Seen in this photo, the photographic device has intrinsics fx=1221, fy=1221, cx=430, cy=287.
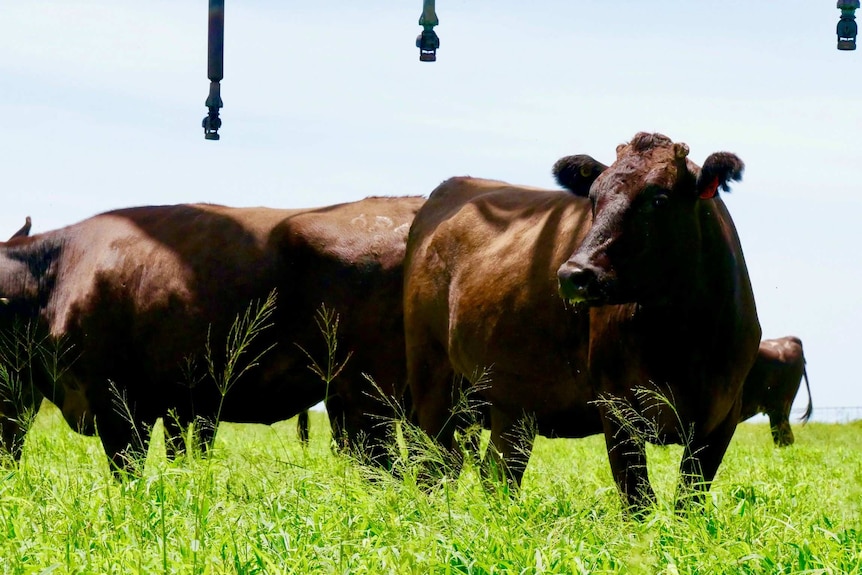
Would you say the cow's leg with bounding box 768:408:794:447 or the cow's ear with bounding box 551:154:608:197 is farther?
the cow's leg with bounding box 768:408:794:447

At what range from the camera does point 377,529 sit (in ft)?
16.4

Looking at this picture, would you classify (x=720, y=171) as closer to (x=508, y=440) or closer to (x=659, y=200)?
(x=659, y=200)

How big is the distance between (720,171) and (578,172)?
0.95 meters

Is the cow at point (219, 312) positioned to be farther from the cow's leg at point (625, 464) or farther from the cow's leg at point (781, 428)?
the cow's leg at point (781, 428)

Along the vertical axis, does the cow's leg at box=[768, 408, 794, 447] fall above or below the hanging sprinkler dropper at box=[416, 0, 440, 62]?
below

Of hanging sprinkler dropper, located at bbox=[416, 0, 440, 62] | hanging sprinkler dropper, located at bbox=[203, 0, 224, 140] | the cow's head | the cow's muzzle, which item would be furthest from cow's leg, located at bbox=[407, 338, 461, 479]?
hanging sprinkler dropper, located at bbox=[203, 0, 224, 140]

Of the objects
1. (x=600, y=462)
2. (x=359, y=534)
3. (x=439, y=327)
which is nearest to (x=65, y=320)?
(x=439, y=327)

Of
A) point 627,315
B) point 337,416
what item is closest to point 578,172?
point 627,315

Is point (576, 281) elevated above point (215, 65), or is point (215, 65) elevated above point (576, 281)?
point (215, 65)

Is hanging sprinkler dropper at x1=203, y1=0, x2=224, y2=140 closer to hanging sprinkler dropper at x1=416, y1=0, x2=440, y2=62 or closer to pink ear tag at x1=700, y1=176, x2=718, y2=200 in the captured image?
hanging sprinkler dropper at x1=416, y1=0, x2=440, y2=62

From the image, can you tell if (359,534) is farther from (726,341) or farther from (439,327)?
(439,327)

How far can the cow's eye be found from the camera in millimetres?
6164

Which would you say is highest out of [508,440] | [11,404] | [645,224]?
[645,224]

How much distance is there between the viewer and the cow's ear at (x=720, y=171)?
20.0ft
